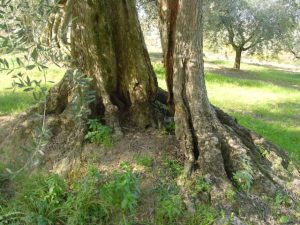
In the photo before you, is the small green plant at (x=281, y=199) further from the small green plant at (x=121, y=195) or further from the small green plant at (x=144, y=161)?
the small green plant at (x=121, y=195)

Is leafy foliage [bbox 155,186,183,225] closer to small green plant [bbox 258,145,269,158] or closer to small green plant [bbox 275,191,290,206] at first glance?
small green plant [bbox 275,191,290,206]

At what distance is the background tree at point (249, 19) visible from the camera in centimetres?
2378

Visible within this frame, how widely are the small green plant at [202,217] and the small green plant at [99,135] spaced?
4.67 feet

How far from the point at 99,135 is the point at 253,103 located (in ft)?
32.3

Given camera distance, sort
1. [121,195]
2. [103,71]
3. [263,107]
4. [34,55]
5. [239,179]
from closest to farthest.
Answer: [34,55] → [121,195] → [239,179] → [103,71] → [263,107]

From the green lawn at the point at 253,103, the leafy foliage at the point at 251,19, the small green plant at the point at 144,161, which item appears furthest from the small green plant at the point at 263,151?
the leafy foliage at the point at 251,19

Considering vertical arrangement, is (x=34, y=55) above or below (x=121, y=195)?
above

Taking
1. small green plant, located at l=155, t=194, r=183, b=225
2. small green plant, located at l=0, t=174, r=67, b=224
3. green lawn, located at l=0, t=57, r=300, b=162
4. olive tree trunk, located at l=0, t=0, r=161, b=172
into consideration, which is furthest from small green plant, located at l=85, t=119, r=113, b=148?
green lawn, located at l=0, t=57, r=300, b=162

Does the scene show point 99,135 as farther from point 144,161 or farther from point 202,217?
point 202,217

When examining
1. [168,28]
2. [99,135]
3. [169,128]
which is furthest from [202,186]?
[168,28]

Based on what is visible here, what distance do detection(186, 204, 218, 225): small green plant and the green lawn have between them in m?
3.46

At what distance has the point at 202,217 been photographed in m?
4.11

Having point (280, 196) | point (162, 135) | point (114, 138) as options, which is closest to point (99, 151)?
point (114, 138)

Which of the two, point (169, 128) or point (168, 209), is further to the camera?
point (169, 128)
